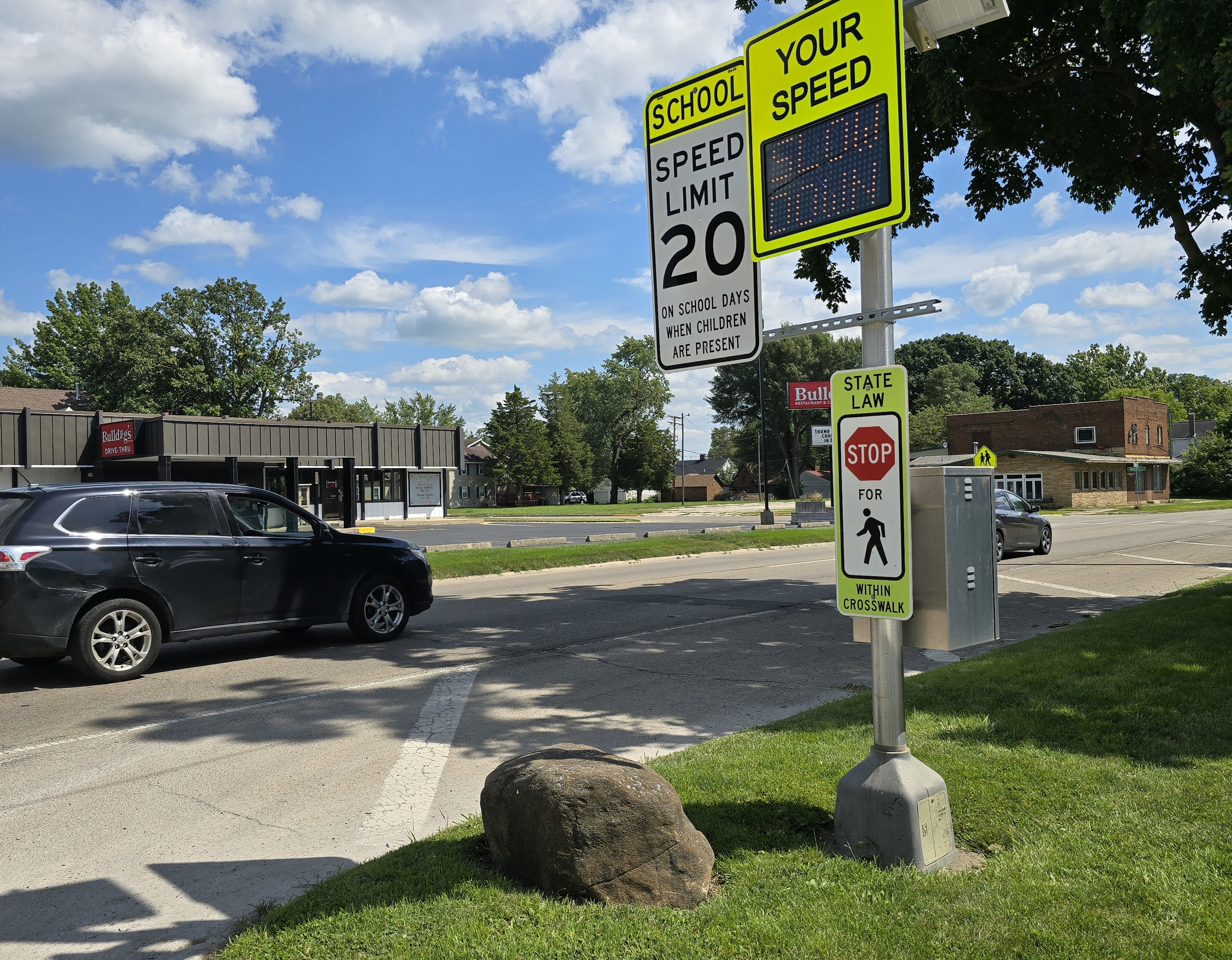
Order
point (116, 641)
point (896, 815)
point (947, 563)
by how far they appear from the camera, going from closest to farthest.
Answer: point (896, 815), point (947, 563), point (116, 641)

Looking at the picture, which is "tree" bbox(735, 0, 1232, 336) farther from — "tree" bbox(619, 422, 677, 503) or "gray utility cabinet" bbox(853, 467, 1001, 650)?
"tree" bbox(619, 422, 677, 503)

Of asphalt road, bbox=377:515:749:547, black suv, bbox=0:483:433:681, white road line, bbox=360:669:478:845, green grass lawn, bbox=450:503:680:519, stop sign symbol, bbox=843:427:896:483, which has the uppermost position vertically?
stop sign symbol, bbox=843:427:896:483

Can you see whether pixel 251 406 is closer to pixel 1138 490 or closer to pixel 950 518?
pixel 1138 490

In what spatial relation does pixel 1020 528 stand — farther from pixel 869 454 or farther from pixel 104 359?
pixel 104 359

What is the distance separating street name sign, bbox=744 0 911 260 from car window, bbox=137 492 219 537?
23.1ft

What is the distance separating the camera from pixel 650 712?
273 inches

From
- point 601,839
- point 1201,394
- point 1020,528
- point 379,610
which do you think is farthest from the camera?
point 1201,394

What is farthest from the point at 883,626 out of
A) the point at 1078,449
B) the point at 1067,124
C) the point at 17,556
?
the point at 1078,449

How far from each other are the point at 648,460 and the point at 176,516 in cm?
9135

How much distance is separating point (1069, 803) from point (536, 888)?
2628 millimetres

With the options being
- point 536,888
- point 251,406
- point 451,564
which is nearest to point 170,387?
point 251,406

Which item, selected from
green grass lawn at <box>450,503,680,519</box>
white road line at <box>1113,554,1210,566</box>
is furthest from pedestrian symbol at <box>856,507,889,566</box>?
green grass lawn at <box>450,503,680,519</box>

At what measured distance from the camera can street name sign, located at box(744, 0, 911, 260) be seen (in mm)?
3537

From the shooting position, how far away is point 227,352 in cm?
7200
